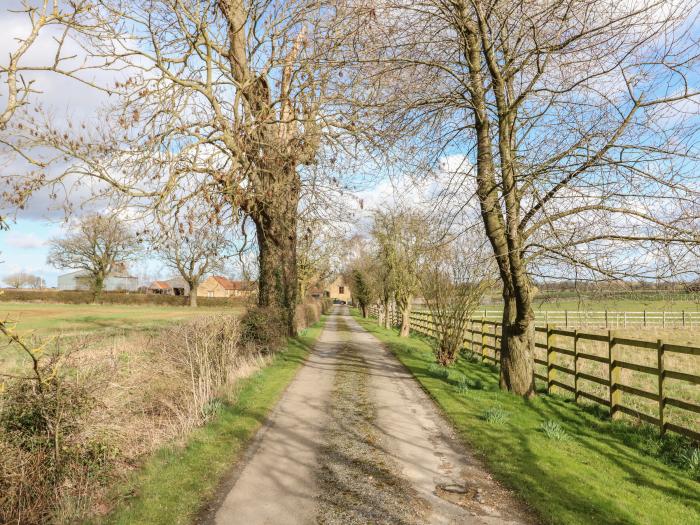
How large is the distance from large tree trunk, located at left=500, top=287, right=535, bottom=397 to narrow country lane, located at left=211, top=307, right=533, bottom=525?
1.82 metres

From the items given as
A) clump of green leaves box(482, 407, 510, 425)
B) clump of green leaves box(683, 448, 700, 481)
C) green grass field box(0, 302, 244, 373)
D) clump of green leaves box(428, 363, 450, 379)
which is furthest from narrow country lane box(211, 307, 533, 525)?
green grass field box(0, 302, 244, 373)

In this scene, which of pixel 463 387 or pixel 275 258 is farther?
pixel 275 258

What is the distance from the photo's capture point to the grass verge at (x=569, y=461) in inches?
183

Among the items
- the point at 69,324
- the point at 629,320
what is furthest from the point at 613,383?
the point at 629,320

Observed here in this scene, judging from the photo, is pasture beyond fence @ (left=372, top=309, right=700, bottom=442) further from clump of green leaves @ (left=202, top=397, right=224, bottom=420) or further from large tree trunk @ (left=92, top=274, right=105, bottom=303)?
large tree trunk @ (left=92, top=274, right=105, bottom=303)

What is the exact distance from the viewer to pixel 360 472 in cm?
545

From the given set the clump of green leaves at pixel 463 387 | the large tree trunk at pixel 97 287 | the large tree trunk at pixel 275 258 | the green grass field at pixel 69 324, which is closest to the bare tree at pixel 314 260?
the green grass field at pixel 69 324

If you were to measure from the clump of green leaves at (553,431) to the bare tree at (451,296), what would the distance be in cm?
600

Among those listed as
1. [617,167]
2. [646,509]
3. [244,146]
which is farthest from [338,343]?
[646,509]

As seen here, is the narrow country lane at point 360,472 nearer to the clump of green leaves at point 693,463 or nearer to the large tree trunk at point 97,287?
the clump of green leaves at point 693,463

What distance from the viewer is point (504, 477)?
5375 millimetres

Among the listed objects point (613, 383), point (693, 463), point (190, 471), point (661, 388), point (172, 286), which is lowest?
point (190, 471)

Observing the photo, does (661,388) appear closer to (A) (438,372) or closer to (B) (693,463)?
(B) (693,463)

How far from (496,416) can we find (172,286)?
411ft
